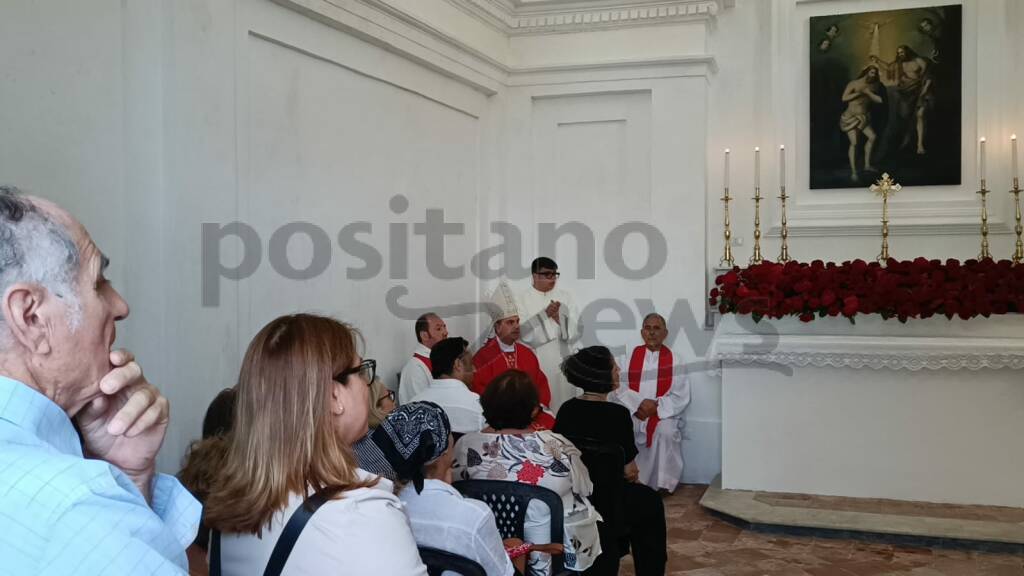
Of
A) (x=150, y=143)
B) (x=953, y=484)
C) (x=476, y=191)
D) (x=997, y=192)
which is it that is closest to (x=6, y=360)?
(x=150, y=143)

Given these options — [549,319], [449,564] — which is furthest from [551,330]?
[449,564]

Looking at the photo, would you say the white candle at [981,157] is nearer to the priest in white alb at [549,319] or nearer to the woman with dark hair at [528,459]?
the priest in white alb at [549,319]

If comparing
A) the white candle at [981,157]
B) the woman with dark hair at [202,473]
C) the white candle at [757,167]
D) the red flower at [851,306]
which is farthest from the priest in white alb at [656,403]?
the woman with dark hair at [202,473]

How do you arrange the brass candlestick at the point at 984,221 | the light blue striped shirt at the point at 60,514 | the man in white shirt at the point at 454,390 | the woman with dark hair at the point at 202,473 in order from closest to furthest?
the light blue striped shirt at the point at 60,514 → the woman with dark hair at the point at 202,473 → the man in white shirt at the point at 454,390 → the brass candlestick at the point at 984,221

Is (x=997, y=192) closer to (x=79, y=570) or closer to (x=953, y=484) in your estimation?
(x=953, y=484)

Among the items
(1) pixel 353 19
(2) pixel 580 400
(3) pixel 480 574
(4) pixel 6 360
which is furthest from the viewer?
(1) pixel 353 19

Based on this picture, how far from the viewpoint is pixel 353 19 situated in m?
6.40

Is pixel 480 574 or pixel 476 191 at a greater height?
pixel 476 191

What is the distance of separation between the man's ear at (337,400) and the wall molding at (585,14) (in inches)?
267

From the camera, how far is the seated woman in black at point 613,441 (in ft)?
15.1

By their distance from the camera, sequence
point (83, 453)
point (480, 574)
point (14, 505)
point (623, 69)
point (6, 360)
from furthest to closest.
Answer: point (623, 69) < point (480, 574) < point (83, 453) < point (6, 360) < point (14, 505)

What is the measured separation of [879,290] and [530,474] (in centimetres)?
387

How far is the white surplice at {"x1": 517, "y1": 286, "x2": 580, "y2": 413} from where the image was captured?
28.2 ft

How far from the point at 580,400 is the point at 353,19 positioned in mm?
3208
